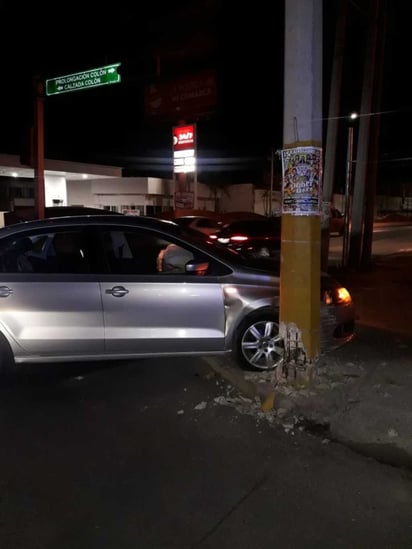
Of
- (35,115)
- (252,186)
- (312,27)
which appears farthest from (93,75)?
(252,186)

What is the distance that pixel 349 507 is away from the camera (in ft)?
10.8

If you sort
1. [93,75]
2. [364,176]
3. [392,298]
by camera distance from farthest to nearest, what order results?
[93,75]
[364,176]
[392,298]

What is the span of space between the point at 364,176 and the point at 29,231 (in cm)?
1062

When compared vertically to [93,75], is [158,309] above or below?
below

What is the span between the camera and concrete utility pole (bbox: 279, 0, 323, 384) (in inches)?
187

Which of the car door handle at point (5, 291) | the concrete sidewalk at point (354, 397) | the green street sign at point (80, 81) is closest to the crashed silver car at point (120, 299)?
the car door handle at point (5, 291)

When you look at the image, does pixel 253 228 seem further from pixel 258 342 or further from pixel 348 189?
pixel 258 342

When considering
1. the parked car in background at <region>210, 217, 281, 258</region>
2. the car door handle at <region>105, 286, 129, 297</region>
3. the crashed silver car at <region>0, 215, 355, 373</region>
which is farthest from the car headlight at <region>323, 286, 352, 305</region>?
the parked car in background at <region>210, 217, 281, 258</region>

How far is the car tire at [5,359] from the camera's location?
5.16 meters

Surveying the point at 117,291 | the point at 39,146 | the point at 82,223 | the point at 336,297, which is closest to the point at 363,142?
the point at 39,146

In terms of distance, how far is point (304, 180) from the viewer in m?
4.83

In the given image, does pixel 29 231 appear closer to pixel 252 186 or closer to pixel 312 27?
pixel 312 27

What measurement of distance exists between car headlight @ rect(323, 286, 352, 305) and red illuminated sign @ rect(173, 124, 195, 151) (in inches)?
782

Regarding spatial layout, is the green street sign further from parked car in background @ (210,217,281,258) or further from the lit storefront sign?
the lit storefront sign
